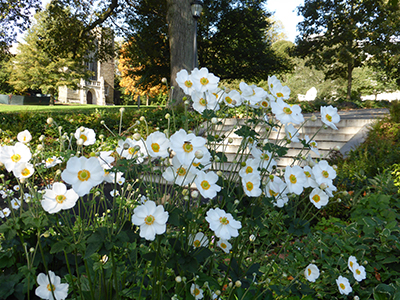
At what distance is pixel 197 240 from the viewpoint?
4.09 feet

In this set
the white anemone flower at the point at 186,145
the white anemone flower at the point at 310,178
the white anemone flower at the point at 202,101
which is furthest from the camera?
the white anemone flower at the point at 202,101

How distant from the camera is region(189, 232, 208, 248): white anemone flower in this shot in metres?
1.23

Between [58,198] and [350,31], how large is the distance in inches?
696

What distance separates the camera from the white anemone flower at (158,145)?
1.04 meters

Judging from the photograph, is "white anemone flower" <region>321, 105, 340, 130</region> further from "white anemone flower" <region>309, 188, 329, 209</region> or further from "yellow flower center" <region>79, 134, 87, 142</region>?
"yellow flower center" <region>79, 134, 87, 142</region>

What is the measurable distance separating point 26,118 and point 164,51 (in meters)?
7.51

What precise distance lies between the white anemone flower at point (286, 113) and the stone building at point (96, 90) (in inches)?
1333

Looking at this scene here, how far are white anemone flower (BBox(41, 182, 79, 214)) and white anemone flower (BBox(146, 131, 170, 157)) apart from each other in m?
0.31

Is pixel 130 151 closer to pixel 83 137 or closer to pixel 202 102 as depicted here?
pixel 83 137

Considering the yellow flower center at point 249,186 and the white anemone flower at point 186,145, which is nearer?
the white anemone flower at point 186,145

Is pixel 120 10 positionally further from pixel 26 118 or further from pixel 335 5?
pixel 335 5

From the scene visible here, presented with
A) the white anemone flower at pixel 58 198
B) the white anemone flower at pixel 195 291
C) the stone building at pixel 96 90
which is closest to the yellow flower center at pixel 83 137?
the white anemone flower at pixel 58 198

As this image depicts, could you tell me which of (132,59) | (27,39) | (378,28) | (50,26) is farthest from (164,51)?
(27,39)

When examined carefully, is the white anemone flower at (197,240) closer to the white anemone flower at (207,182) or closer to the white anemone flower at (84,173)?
the white anemone flower at (207,182)
